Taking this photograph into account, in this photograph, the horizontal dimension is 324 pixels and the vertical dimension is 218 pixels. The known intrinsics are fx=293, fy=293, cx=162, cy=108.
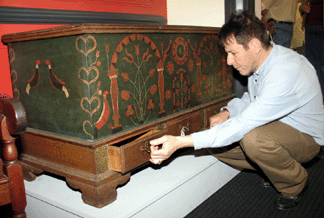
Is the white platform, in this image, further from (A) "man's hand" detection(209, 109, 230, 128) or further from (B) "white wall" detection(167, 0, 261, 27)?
(B) "white wall" detection(167, 0, 261, 27)

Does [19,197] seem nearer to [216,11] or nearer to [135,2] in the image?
[135,2]

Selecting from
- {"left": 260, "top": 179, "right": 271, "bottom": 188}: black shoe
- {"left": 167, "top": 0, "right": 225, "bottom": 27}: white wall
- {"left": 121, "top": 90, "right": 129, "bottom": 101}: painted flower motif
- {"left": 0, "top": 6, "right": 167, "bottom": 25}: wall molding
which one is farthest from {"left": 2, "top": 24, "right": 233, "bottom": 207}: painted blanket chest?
{"left": 167, "top": 0, "right": 225, "bottom": 27}: white wall

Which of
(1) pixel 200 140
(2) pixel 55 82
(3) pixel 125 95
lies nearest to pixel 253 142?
(1) pixel 200 140

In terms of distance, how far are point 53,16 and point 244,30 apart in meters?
1.10

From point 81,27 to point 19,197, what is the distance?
27.8 inches

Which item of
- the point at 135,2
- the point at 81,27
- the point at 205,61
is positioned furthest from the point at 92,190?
the point at 135,2

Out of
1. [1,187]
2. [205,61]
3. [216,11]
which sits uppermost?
[216,11]

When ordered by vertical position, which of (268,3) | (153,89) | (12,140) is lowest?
(12,140)

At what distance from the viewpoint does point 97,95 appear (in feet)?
4.03

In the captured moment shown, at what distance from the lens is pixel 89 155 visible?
1259 millimetres

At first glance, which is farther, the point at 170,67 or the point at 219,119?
the point at 219,119

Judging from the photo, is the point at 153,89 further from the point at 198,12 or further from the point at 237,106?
the point at 198,12

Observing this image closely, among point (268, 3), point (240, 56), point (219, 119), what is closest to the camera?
point (240, 56)

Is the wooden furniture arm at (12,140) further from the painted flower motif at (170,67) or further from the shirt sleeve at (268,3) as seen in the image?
the shirt sleeve at (268,3)
